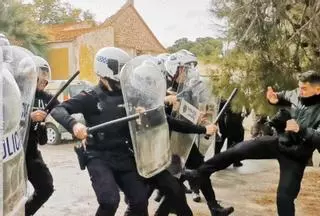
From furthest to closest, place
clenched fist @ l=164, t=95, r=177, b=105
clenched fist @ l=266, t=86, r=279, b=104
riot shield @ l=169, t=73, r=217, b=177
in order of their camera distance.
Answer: riot shield @ l=169, t=73, r=217, b=177 → clenched fist @ l=164, t=95, r=177, b=105 → clenched fist @ l=266, t=86, r=279, b=104

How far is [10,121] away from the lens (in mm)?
2053

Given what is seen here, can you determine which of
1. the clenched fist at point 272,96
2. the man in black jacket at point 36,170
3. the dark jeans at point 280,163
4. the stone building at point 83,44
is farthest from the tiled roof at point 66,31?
the clenched fist at point 272,96

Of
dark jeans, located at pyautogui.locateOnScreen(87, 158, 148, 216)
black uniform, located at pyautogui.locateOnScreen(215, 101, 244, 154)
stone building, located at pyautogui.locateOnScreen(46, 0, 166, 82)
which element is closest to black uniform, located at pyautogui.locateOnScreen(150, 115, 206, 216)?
dark jeans, located at pyautogui.locateOnScreen(87, 158, 148, 216)

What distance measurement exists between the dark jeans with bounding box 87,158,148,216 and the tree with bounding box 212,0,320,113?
2.90 meters

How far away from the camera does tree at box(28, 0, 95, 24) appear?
31328 millimetres

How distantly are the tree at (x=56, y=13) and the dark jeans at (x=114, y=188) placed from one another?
27.3m

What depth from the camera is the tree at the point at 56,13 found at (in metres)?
31.3

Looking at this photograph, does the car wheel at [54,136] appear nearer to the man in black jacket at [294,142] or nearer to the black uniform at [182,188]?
the black uniform at [182,188]

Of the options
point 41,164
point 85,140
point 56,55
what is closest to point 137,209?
point 85,140

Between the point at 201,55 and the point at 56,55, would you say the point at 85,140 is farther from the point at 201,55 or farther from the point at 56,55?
the point at 56,55

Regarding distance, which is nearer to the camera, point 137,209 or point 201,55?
point 137,209

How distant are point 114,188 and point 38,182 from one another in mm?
1056

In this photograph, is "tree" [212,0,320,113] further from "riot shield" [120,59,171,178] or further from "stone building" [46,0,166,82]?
"stone building" [46,0,166,82]

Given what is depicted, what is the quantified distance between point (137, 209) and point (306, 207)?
317cm
